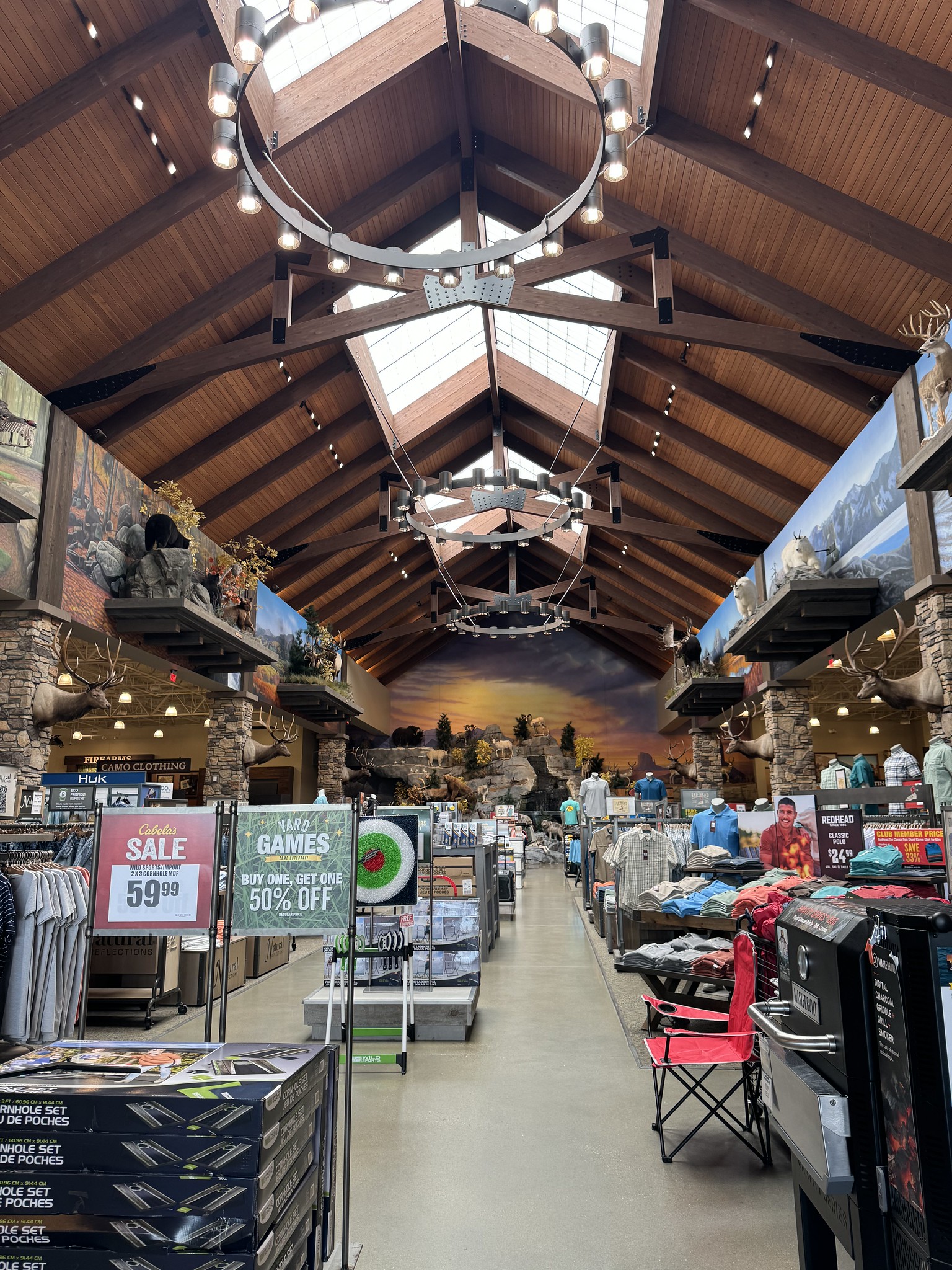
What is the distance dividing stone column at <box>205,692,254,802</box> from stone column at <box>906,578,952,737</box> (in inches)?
406

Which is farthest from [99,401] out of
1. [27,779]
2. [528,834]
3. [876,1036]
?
[528,834]

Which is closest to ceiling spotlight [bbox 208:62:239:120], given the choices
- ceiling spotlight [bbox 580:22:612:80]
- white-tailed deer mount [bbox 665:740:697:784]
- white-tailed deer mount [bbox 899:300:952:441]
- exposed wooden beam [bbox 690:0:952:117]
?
ceiling spotlight [bbox 580:22:612:80]

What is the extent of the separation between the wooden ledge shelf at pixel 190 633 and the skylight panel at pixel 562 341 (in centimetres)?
617

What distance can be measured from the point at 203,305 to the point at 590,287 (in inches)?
222

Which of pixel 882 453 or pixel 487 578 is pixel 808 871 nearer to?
pixel 882 453

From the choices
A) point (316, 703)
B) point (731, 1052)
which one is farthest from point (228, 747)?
point (731, 1052)

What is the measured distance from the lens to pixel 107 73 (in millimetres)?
7082

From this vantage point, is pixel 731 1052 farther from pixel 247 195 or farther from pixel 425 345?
pixel 425 345

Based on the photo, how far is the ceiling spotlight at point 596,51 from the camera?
175 inches

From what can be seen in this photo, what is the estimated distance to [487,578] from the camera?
99.8 ft

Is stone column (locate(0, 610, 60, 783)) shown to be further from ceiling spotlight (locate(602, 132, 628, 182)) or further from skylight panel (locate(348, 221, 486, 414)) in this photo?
ceiling spotlight (locate(602, 132, 628, 182))

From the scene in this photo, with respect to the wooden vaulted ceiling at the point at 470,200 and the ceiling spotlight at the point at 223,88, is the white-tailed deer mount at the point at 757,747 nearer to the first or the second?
the wooden vaulted ceiling at the point at 470,200

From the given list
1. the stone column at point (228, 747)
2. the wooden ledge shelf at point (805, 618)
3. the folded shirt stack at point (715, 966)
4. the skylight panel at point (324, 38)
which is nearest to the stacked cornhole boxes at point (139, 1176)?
the folded shirt stack at point (715, 966)

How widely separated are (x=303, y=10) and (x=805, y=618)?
903 centimetres
